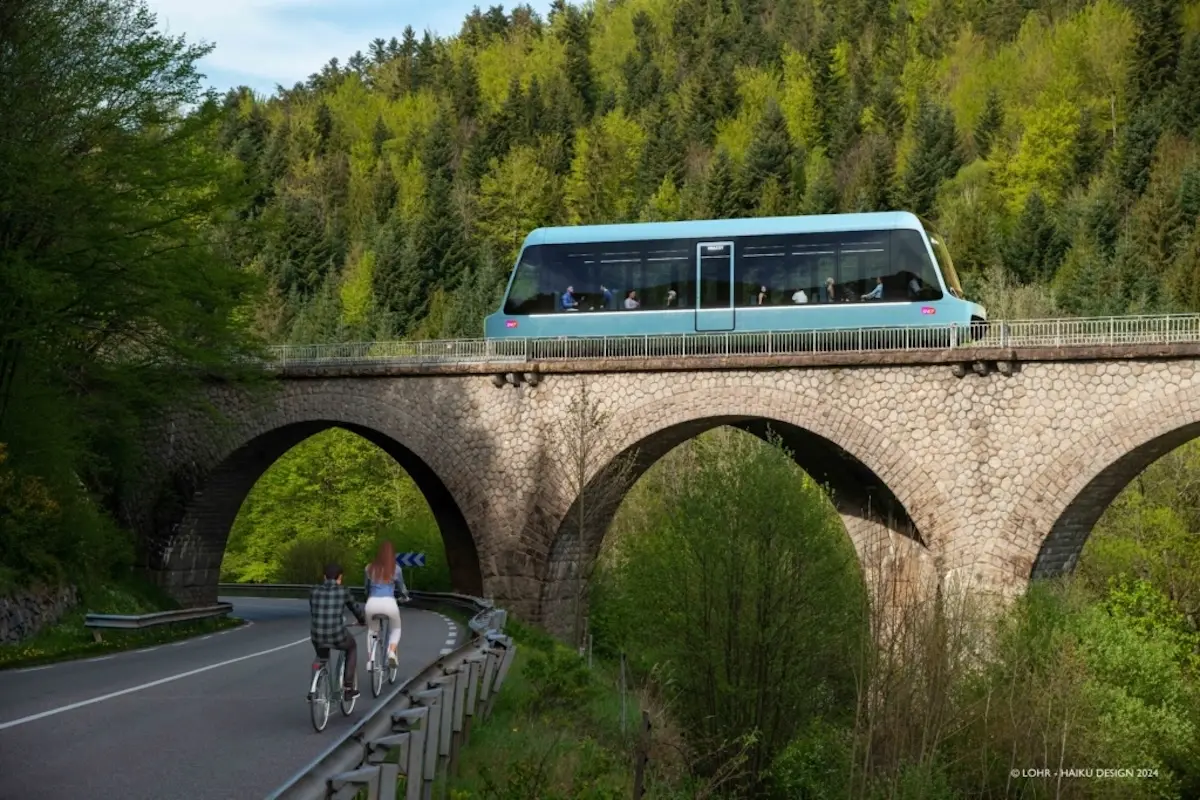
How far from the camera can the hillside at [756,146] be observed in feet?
237

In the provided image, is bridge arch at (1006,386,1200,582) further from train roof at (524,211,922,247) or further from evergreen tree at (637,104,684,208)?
evergreen tree at (637,104,684,208)

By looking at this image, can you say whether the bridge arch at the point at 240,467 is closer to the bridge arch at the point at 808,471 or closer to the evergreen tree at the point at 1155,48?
the bridge arch at the point at 808,471

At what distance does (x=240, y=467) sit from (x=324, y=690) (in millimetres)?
24839

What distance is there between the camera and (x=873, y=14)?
11838cm

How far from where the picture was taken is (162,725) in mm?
12516

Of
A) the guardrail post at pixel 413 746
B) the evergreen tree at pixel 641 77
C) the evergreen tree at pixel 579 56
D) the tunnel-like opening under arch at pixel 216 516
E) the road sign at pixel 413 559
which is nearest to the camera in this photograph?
the guardrail post at pixel 413 746

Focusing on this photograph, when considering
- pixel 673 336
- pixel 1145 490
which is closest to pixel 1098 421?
pixel 673 336

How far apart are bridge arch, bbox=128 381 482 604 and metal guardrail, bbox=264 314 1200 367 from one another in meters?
1.10

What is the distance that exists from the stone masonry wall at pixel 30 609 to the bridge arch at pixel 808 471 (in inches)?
387

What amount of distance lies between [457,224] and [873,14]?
46.3 meters

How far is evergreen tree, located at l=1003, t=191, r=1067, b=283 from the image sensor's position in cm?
7112

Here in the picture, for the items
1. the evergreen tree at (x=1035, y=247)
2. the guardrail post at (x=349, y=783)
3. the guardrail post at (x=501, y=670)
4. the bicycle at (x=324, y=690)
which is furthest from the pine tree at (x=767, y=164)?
the guardrail post at (x=349, y=783)

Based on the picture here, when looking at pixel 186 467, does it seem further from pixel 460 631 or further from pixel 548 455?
pixel 460 631

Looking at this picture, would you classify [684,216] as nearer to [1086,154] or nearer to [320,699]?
[1086,154]
